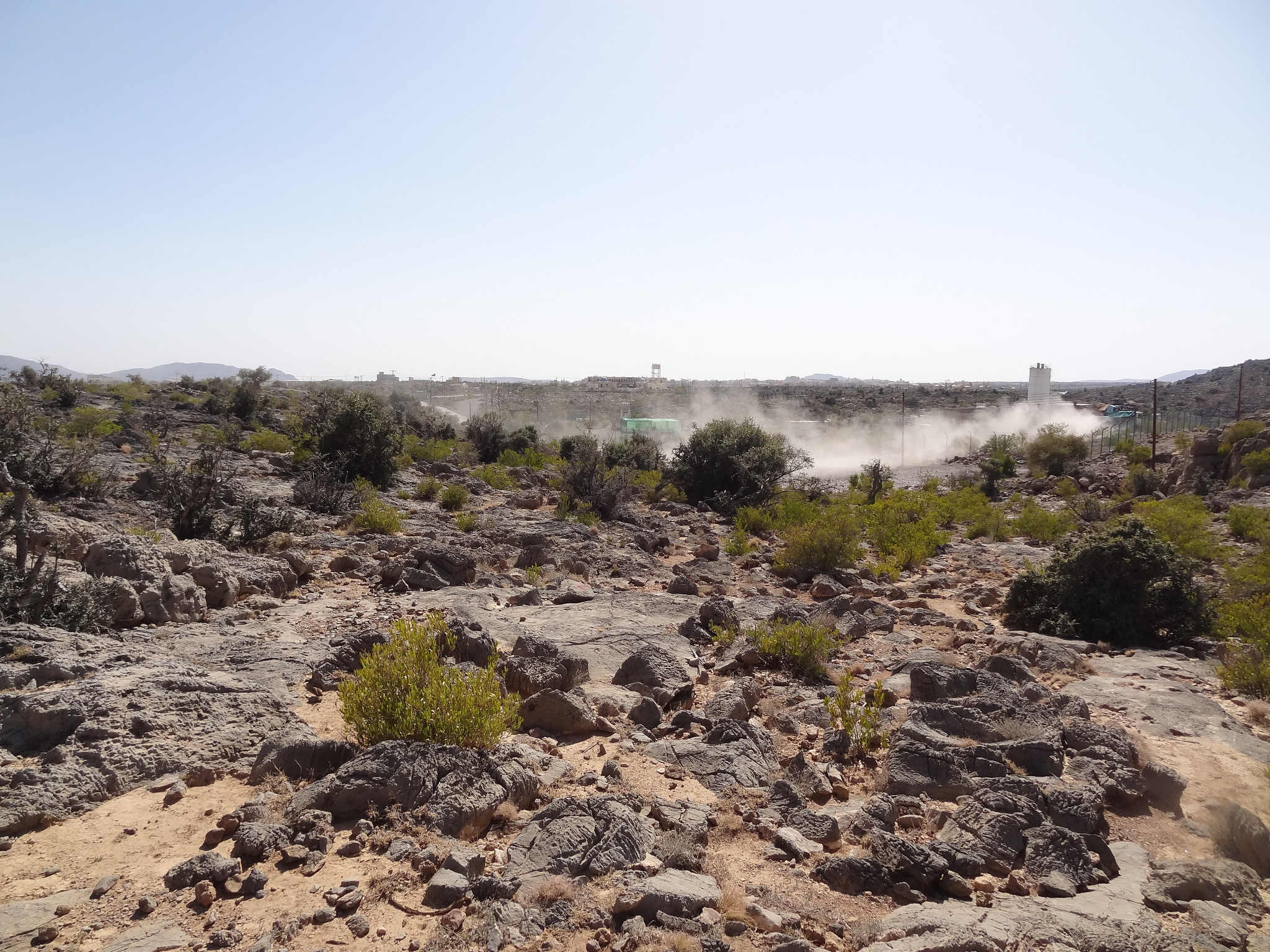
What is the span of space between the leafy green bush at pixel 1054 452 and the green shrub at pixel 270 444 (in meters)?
29.2

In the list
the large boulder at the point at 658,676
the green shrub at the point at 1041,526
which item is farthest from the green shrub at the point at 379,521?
the green shrub at the point at 1041,526

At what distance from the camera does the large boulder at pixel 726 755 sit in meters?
5.48

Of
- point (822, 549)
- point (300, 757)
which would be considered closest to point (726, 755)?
point (300, 757)

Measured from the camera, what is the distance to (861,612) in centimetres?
1034

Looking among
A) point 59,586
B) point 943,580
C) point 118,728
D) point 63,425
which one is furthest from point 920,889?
point 63,425

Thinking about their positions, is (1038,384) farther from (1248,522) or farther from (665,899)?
(665,899)

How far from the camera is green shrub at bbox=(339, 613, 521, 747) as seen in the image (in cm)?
497

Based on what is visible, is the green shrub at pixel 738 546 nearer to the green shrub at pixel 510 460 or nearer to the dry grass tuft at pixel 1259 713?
the dry grass tuft at pixel 1259 713

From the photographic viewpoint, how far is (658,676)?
24.2ft

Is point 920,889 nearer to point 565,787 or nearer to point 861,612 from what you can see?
point 565,787

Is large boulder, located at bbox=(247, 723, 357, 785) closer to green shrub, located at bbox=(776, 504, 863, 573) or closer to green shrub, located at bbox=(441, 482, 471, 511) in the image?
green shrub, located at bbox=(776, 504, 863, 573)

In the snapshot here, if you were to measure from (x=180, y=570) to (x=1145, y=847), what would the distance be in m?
9.23

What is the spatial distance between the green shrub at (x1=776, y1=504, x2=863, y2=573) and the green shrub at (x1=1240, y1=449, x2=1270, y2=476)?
16136 millimetres

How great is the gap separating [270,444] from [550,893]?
2270 cm
